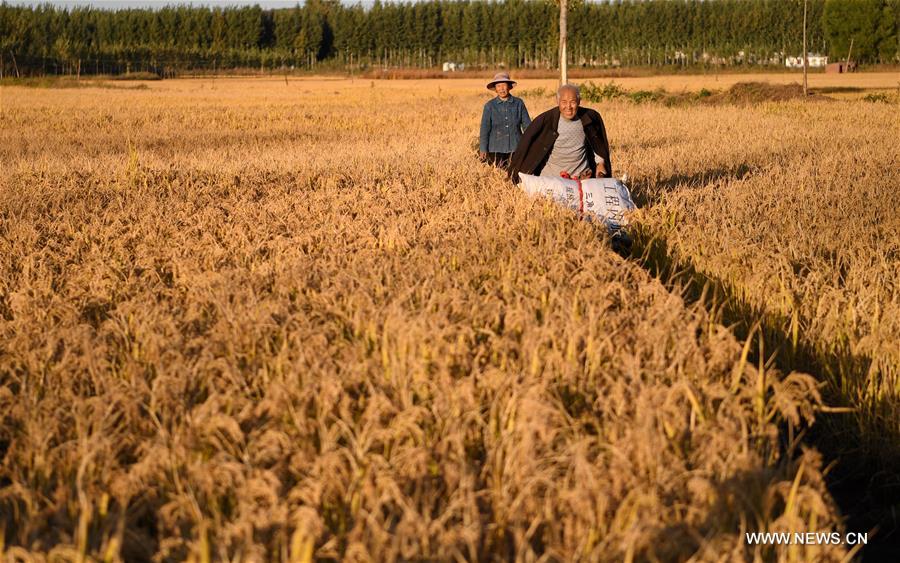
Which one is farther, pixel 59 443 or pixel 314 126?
pixel 314 126

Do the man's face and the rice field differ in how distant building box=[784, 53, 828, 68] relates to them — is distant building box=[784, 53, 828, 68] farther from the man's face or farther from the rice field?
the rice field

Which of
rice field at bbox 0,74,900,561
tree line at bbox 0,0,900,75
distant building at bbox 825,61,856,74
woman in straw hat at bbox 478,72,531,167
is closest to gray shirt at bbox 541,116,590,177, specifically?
rice field at bbox 0,74,900,561

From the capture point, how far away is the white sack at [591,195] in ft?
25.6

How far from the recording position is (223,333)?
13.5 ft

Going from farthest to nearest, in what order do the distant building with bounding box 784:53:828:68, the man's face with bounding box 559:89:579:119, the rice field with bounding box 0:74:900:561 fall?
the distant building with bounding box 784:53:828:68
the man's face with bounding box 559:89:579:119
the rice field with bounding box 0:74:900:561

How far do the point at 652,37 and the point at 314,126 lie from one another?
74991 mm

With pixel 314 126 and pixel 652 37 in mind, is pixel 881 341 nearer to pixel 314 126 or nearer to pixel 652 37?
pixel 314 126

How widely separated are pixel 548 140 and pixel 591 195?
1009mm

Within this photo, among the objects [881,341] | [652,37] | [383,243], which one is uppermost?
[652,37]

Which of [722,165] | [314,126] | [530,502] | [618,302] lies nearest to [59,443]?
[530,502]

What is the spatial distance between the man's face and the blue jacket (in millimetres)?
2345

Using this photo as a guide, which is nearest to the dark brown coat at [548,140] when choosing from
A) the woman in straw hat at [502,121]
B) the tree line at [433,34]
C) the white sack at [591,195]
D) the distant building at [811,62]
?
the white sack at [591,195]

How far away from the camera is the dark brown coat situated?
879 cm

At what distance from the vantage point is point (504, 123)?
11.2 meters
